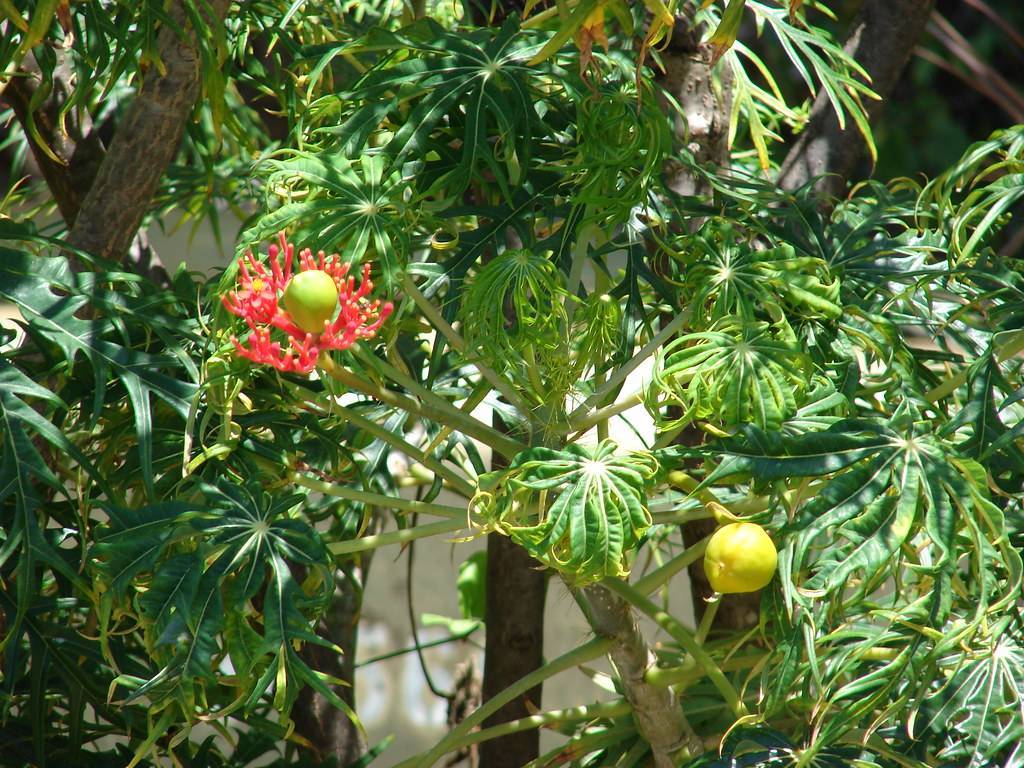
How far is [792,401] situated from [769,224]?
0.96 feet

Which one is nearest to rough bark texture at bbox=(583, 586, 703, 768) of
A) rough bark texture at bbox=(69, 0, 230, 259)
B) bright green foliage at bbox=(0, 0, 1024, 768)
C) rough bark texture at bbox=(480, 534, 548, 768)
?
bright green foliage at bbox=(0, 0, 1024, 768)

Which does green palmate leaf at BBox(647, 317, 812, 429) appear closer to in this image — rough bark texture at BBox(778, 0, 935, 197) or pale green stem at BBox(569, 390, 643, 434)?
pale green stem at BBox(569, 390, 643, 434)

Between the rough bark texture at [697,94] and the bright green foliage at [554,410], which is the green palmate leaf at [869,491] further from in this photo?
the rough bark texture at [697,94]

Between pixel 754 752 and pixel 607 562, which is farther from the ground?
pixel 607 562

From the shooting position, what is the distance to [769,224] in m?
0.88

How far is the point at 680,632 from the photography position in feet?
2.60

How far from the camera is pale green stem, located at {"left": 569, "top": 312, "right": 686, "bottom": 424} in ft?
2.37

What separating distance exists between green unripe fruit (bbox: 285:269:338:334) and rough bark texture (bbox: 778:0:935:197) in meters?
0.77

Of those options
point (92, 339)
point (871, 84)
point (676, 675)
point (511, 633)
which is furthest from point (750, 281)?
point (511, 633)

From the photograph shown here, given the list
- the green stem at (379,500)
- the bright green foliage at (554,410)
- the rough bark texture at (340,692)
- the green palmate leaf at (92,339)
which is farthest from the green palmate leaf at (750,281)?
the rough bark texture at (340,692)

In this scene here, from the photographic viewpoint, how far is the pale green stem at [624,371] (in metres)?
0.72

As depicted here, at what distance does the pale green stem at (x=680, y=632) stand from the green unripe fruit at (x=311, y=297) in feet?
1.05

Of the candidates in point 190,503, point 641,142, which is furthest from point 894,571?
point 190,503

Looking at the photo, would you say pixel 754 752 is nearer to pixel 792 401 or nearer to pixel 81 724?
pixel 792 401
